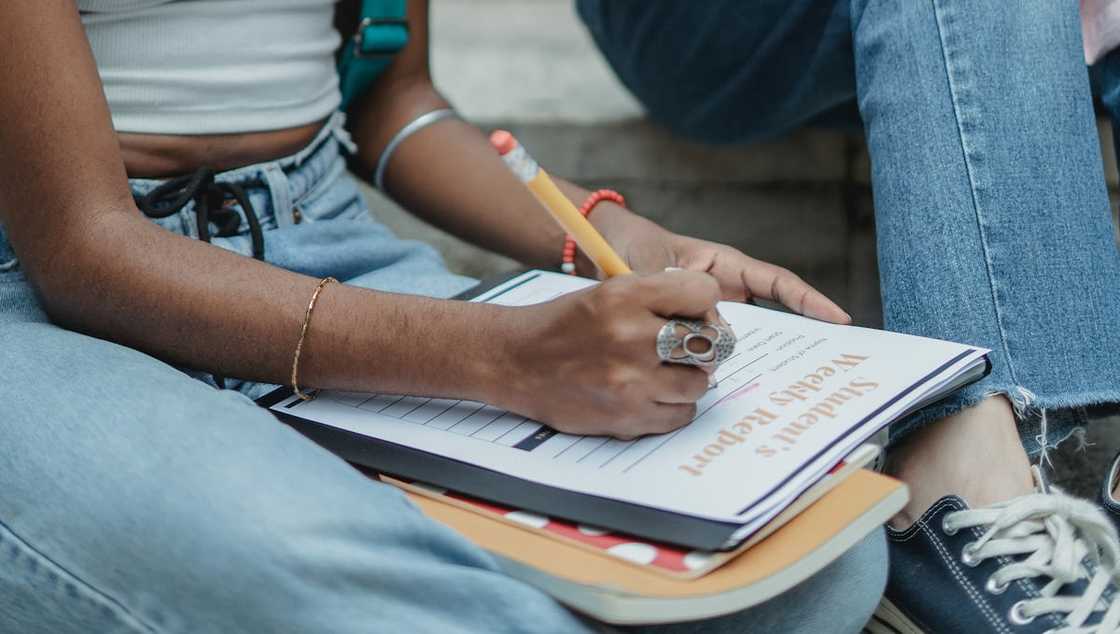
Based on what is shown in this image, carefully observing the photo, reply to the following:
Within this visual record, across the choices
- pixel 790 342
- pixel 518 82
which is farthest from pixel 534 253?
pixel 518 82

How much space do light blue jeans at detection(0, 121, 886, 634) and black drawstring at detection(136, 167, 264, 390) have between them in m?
0.12

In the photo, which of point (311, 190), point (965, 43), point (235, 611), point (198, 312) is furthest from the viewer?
point (311, 190)

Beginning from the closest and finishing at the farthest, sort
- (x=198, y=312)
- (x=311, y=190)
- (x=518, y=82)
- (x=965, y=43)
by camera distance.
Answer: (x=198, y=312) < (x=965, y=43) < (x=311, y=190) < (x=518, y=82)

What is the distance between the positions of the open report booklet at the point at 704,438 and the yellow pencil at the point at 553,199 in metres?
0.09

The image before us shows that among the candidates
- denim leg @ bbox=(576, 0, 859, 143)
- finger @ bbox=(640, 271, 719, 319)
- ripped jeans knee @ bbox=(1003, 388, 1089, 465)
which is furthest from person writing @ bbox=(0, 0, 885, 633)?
denim leg @ bbox=(576, 0, 859, 143)

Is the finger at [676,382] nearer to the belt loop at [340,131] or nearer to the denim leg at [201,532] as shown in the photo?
the denim leg at [201,532]

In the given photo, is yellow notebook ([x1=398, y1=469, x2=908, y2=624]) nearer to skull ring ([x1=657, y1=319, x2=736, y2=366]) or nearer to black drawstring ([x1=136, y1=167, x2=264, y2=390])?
skull ring ([x1=657, y1=319, x2=736, y2=366])

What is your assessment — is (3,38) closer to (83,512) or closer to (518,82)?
(83,512)

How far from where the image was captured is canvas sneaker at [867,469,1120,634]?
0.63 meters

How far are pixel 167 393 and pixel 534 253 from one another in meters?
0.39

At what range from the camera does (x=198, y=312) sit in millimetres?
639

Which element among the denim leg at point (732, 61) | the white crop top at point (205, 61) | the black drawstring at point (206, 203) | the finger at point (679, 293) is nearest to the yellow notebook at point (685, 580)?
the finger at point (679, 293)

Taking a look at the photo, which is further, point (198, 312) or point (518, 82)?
point (518, 82)

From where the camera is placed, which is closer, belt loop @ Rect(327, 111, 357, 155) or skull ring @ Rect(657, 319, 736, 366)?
skull ring @ Rect(657, 319, 736, 366)
